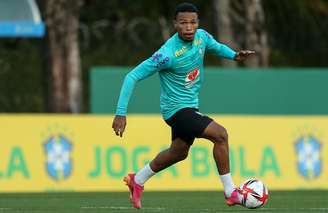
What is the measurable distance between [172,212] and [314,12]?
21639 mm

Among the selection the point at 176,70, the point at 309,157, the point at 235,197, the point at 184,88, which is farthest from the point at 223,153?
the point at 309,157

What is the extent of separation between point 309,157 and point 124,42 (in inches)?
476

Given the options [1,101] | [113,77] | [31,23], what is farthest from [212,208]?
[1,101]

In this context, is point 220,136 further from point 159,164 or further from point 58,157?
point 58,157

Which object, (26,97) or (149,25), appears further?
(149,25)

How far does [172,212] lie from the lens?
13.3m

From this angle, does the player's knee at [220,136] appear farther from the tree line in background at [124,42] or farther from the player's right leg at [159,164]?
the tree line in background at [124,42]

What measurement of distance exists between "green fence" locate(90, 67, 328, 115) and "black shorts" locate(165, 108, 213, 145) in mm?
9386

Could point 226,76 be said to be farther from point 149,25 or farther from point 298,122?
point 149,25

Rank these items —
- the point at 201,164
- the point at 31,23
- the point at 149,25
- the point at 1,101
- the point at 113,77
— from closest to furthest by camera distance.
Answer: the point at 201,164, the point at 113,77, the point at 31,23, the point at 1,101, the point at 149,25

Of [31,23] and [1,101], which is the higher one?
[31,23]

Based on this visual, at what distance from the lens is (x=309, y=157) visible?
20734 mm

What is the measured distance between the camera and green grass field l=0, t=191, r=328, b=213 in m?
13.8

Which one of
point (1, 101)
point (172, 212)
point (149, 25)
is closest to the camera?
point (172, 212)
